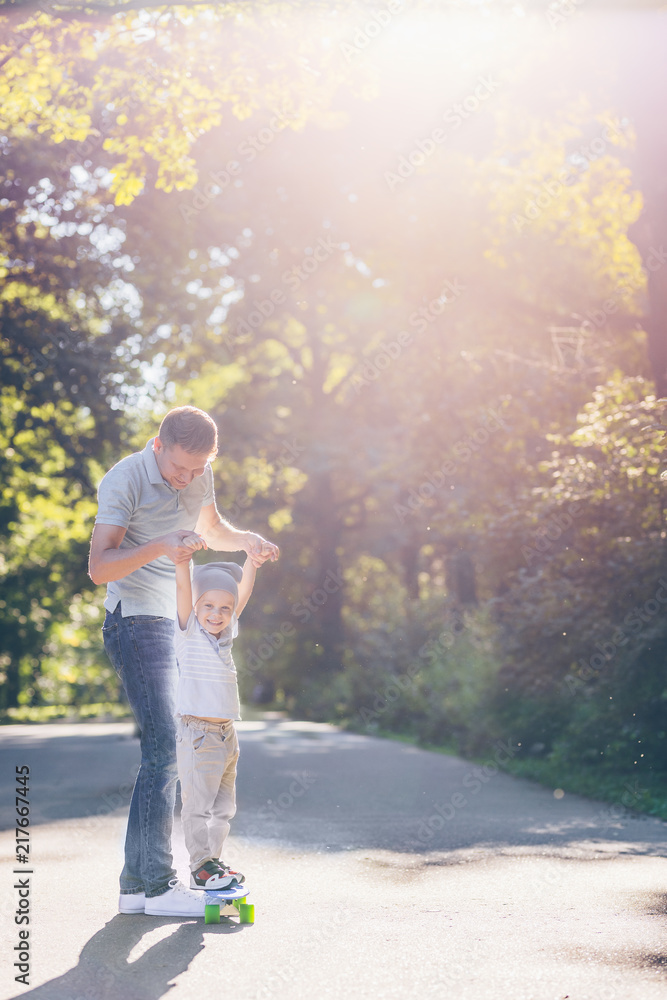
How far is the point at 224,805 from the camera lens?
15.2 feet

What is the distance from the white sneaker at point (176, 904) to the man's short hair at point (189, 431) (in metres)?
1.79

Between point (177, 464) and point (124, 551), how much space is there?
1.44 ft

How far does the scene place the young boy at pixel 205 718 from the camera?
4.51 m

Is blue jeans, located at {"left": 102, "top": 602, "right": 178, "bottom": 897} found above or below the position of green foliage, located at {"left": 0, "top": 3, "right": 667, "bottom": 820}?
below

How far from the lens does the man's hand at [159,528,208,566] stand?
414 cm

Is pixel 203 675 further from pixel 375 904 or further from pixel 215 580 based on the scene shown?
pixel 375 904

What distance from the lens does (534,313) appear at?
682 inches

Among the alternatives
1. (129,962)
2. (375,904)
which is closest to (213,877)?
(129,962)

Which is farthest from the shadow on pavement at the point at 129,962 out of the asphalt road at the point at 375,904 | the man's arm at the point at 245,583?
the man's arm at the point at 245,583

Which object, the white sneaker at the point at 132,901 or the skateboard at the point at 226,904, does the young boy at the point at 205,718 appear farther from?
the white sneaker at the point at 132,901

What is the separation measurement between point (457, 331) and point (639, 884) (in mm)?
14774

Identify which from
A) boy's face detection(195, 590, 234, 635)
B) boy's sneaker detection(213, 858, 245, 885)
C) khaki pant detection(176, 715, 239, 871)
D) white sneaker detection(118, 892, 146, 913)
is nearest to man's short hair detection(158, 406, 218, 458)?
boy's face detection(195, 590, 234, 635)

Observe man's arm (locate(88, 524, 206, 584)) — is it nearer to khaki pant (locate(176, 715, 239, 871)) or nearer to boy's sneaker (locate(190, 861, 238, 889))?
khaki pant (locate(176, 715, 239, 871))

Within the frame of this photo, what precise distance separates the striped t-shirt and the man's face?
22.7 inches
